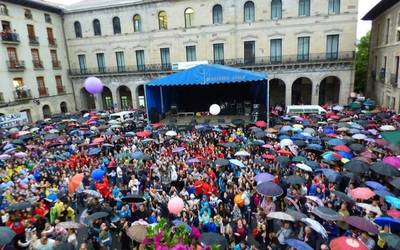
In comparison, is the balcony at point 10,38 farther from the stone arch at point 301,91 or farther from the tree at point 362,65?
the tree at point 362,65

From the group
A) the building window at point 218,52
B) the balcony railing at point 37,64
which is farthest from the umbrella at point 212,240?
the balcony railing at point 37,64

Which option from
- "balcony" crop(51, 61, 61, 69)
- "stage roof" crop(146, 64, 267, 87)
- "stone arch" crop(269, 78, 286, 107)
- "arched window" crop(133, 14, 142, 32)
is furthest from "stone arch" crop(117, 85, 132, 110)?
"stone arch" crop(269, 78, 286, 107)

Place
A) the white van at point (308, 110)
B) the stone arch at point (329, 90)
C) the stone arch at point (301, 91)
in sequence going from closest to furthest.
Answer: the white van at point (308, 110) < the stone arch at point (329, 90) < the stone arch at point (301, 91)

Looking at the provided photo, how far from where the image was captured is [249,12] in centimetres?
3097

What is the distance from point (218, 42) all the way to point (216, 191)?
24.6m

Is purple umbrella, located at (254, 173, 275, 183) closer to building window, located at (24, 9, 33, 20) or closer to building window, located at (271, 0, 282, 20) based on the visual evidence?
building window, located at (271, 0, 282, 20)

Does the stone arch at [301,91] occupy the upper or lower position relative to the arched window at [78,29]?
lower

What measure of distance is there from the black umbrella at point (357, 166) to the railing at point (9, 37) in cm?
3170

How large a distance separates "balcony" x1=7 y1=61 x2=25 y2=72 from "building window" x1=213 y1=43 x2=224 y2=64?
20.4 m

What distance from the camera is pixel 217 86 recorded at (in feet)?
101

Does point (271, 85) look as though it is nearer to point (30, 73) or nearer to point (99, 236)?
point (30, 73)

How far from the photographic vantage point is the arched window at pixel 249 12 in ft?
101

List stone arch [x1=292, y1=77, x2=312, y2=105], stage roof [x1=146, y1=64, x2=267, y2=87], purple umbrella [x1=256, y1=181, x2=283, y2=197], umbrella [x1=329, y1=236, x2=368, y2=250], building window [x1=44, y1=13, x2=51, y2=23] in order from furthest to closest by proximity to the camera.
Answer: stone arch [x1=292, y1=77, x2=312, y2=105] < building window [x1=44, y1=13, x2=51, y2=23] < stage roof [x1=146, y1=64, x2=267, y2=87] < purple umbrella [x1=256, y1=181, x2=283, y2=197] < umbrella [x1=329, y1=236, x2=368, y2=250]

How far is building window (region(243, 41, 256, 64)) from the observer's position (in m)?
31.5
